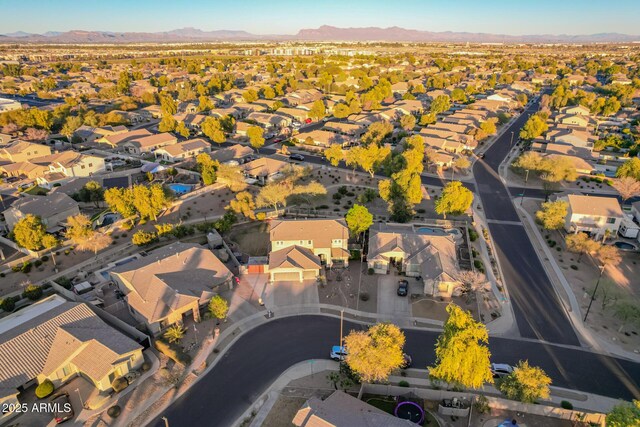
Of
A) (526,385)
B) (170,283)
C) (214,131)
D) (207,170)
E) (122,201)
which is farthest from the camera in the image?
(214,131)

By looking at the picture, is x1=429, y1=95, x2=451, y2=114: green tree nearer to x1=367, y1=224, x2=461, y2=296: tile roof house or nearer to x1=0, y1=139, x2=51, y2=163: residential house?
x1=367, y1=224, x2=461, y2=296: tile roof house

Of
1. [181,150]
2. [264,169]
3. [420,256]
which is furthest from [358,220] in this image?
[181,150]

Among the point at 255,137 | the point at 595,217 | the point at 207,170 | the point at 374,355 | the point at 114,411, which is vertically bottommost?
the point at 114,411

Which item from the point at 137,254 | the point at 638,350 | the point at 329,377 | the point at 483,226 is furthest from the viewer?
the point at 483,226

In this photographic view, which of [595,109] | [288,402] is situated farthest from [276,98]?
[288,402]

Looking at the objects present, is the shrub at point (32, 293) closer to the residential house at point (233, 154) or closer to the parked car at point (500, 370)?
the residential house at point (233, 154)

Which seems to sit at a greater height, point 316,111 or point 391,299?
point 316,111

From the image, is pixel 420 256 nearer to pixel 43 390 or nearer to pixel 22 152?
pixel 43 390

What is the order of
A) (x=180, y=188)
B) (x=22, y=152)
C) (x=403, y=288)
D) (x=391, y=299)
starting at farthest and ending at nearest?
(x=22, y=152)
(x=180, y=188)
(x=403, y=288)
(x=391, y=299)

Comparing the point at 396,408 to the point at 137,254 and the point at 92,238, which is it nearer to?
the point at 137,254
